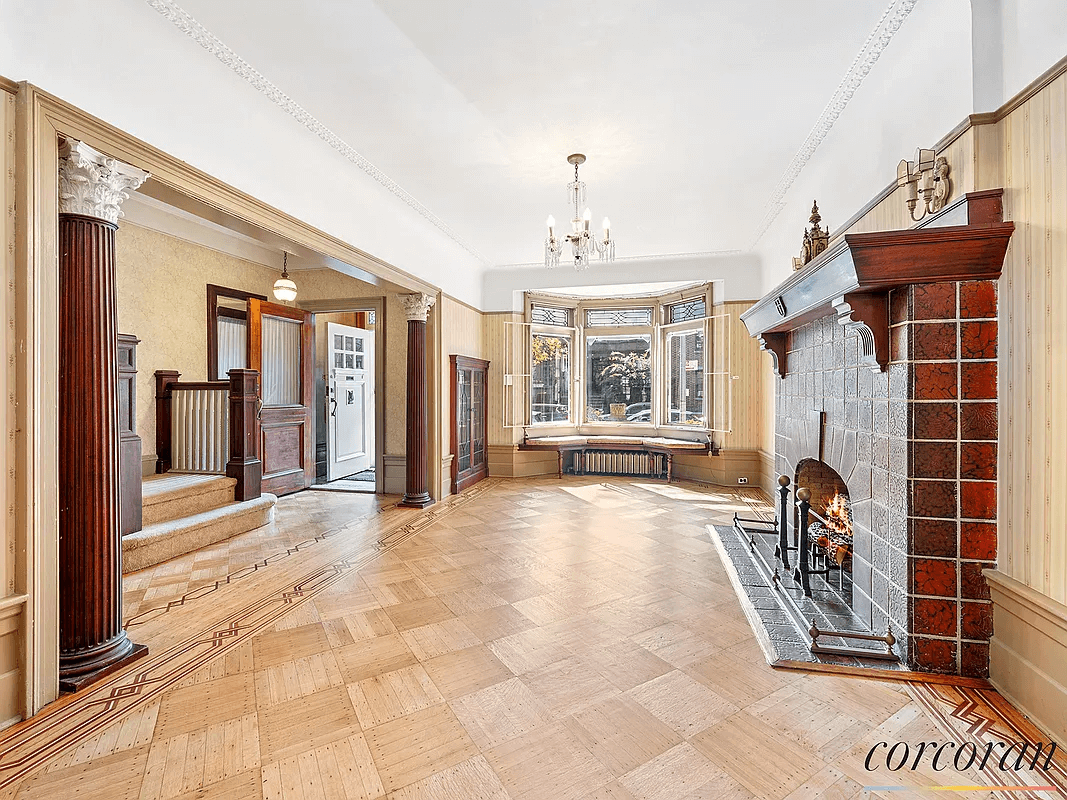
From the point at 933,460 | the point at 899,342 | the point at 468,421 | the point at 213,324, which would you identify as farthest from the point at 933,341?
the point at 213,324

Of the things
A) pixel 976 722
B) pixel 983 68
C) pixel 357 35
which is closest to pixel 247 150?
pixel 357 35

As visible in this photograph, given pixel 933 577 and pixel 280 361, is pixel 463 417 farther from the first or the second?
pixel 933 577

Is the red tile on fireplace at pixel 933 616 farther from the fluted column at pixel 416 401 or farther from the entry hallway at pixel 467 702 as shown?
the fluted column at pixel 416 401

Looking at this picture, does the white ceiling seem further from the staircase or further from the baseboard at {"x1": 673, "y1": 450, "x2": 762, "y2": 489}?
the baseboard at {"x1": 673, "y1": 450, "x2": 762, "y2": 489}

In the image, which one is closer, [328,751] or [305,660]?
[328,751]

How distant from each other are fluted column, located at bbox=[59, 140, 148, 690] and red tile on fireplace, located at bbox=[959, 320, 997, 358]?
378 cm

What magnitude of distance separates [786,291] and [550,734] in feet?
8.94

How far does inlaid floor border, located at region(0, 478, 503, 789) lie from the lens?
1.94 metres

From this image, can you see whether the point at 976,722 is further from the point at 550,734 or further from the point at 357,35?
the point at 357,35


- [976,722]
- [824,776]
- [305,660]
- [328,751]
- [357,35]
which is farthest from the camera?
[357,35]

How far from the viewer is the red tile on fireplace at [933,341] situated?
2.34m

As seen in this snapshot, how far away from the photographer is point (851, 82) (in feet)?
10.7

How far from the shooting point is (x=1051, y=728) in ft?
6.51

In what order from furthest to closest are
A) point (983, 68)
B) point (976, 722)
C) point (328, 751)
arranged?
1. point (983, 68)
2. point (976, 722)
3. point (328, 751)
